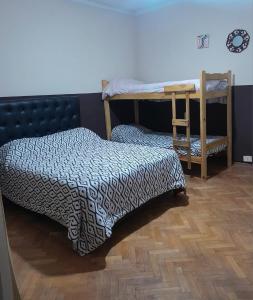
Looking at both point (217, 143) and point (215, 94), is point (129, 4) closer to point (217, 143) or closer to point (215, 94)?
point (215, 94)

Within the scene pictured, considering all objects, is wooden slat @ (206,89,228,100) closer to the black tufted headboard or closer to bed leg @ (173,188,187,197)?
bed leg @ (173,188,187,197)

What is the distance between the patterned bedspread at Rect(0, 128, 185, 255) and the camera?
2125 mm

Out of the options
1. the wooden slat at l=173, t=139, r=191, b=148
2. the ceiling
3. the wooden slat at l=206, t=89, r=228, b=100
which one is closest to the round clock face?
the wooden slat at l=206, t=89, r=228, b=100

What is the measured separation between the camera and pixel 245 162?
4082 millimetres

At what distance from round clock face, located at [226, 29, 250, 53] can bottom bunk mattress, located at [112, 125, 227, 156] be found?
1201mm

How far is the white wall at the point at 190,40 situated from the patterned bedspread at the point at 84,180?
1.81 m

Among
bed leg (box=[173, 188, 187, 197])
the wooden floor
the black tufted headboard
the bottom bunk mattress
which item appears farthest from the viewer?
the bottom bunk mattress

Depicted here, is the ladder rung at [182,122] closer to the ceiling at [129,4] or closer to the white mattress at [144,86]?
the white mattress at [144,86]

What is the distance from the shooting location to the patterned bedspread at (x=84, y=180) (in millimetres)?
2125

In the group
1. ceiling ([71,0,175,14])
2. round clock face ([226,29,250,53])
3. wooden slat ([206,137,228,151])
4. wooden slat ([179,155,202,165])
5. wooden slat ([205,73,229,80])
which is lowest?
wooden slat ([179,155,202,165])

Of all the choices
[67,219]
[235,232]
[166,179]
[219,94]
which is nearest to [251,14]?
[219,94]

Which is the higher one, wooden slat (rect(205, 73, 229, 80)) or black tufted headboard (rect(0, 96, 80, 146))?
wooden slat (rect(205, 73, 229, 80))

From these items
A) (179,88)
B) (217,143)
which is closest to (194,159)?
(217,143)

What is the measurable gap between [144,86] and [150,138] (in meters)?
0.74
